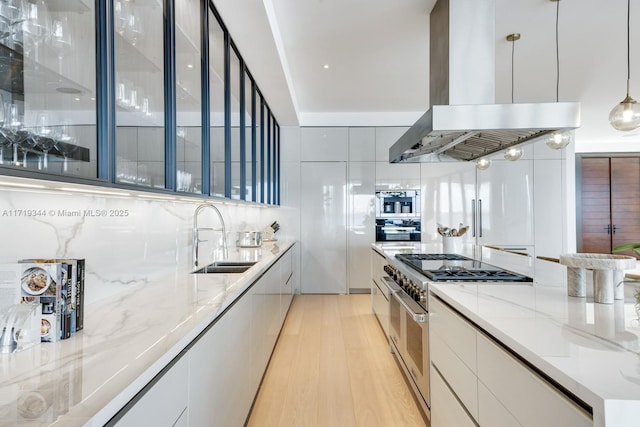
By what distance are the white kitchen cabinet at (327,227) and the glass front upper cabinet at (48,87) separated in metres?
4.36

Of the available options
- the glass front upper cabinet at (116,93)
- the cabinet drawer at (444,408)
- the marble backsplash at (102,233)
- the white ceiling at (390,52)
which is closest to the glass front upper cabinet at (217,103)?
the glass front upper cabinet at (116,93)

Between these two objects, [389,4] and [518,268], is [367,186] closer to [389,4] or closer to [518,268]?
[389,4]

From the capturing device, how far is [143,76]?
150cm

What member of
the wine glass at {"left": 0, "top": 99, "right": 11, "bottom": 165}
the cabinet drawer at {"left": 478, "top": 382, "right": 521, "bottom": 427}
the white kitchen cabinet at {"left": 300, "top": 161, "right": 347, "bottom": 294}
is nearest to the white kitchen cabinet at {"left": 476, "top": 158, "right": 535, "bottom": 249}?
the white kitchen cabinet at {"left": 300, "top": 161, "right": 347, "bottom": 294}

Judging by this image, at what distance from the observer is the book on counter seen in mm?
1004

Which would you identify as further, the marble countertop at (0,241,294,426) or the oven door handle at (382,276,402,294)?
the oven door handle at (382,276,402,294)

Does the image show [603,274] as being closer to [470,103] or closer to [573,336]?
[573,336]

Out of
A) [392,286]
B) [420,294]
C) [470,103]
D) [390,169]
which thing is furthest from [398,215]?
[420,294]

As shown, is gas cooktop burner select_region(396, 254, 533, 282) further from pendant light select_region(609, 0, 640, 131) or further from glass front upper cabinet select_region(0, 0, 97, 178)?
glass front upper cabinet select_region(0, 0, 97, 178)

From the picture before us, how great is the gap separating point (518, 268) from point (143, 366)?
211 cm

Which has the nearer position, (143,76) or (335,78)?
(143,76)

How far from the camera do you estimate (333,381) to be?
8.55 feet

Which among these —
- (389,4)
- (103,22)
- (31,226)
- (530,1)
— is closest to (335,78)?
(389,4)

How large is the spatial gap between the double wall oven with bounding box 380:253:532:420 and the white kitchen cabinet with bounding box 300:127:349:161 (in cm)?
293
